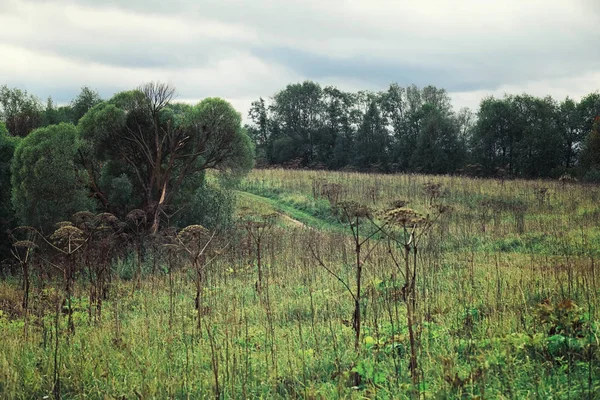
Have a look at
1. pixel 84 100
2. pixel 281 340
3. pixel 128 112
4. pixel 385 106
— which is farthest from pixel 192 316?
pixel 385 106

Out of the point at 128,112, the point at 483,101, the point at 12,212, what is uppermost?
the point at 483,101

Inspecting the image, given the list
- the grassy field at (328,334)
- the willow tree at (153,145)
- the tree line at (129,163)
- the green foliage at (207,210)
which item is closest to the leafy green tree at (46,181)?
the tree line at (129,163)

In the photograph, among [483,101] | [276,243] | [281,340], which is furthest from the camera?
[483,101]

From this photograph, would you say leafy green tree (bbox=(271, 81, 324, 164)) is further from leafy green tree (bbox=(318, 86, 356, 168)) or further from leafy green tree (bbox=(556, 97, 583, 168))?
leafy green tree (bbox=(556, 97, 583, 168))

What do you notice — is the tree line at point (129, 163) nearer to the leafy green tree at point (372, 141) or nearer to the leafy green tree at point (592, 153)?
the leafy green tree at point (592, 153)

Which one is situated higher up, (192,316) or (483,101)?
(483,101)

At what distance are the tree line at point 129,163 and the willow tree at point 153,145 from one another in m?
0.04

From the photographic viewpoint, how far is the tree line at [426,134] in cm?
4881

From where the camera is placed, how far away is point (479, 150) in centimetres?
5344

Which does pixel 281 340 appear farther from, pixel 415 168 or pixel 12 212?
pixel 415 168

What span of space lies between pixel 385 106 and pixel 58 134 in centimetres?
5471

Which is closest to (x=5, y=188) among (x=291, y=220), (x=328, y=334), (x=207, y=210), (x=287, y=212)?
(x=207, y=210)

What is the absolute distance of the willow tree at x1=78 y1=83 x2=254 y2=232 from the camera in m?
18.5

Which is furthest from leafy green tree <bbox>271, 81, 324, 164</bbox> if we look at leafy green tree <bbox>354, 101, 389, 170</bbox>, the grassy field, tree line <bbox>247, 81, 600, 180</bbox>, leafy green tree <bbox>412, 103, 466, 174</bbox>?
the grassy field
